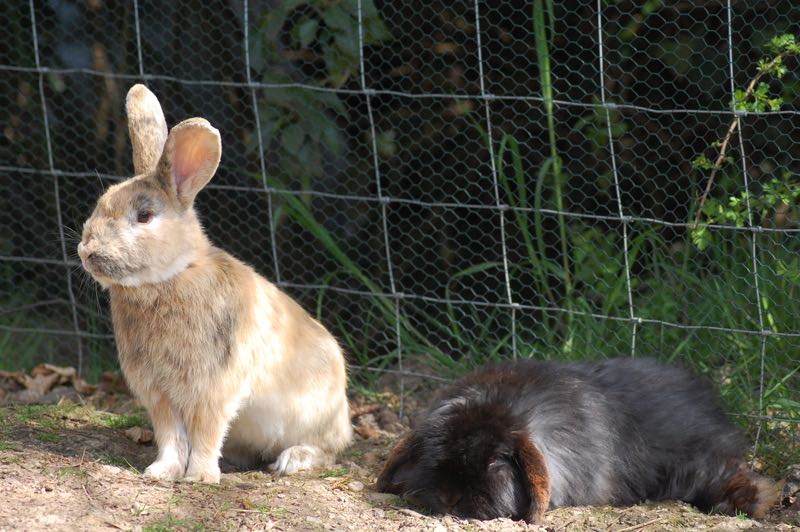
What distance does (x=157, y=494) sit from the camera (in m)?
3.65

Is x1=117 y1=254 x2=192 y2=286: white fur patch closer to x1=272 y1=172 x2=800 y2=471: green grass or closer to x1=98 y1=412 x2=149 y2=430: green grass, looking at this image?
x1=98 y1=412 x2=149 y2=430: green grass

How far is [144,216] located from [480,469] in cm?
143

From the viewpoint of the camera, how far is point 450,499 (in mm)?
3605

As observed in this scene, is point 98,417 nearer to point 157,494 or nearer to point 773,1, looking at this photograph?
point 157,494

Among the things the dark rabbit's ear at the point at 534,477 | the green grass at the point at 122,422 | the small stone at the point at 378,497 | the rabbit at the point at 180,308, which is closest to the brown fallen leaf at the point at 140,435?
the green grass at the point at 122,422

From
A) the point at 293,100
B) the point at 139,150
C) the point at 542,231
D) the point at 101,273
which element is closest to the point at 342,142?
the point at 293,100

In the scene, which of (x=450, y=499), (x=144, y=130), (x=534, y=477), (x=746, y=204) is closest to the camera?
(x=534, y=477)

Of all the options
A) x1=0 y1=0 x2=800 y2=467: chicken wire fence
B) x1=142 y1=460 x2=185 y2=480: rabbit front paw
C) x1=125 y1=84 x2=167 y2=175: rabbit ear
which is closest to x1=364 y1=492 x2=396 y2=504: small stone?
x1=142 y1=460 x2=185 y2=480: rabbit front paw

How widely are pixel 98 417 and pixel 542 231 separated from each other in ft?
7.27

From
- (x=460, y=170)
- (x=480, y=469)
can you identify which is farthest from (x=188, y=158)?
(x=460, y=170)

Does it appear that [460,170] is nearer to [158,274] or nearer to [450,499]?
[158,274]

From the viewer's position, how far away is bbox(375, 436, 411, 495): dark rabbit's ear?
152 inches

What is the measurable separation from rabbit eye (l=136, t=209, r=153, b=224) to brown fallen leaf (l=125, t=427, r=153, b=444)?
41.9 inches

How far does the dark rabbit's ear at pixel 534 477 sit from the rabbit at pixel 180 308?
1051 millimetres
